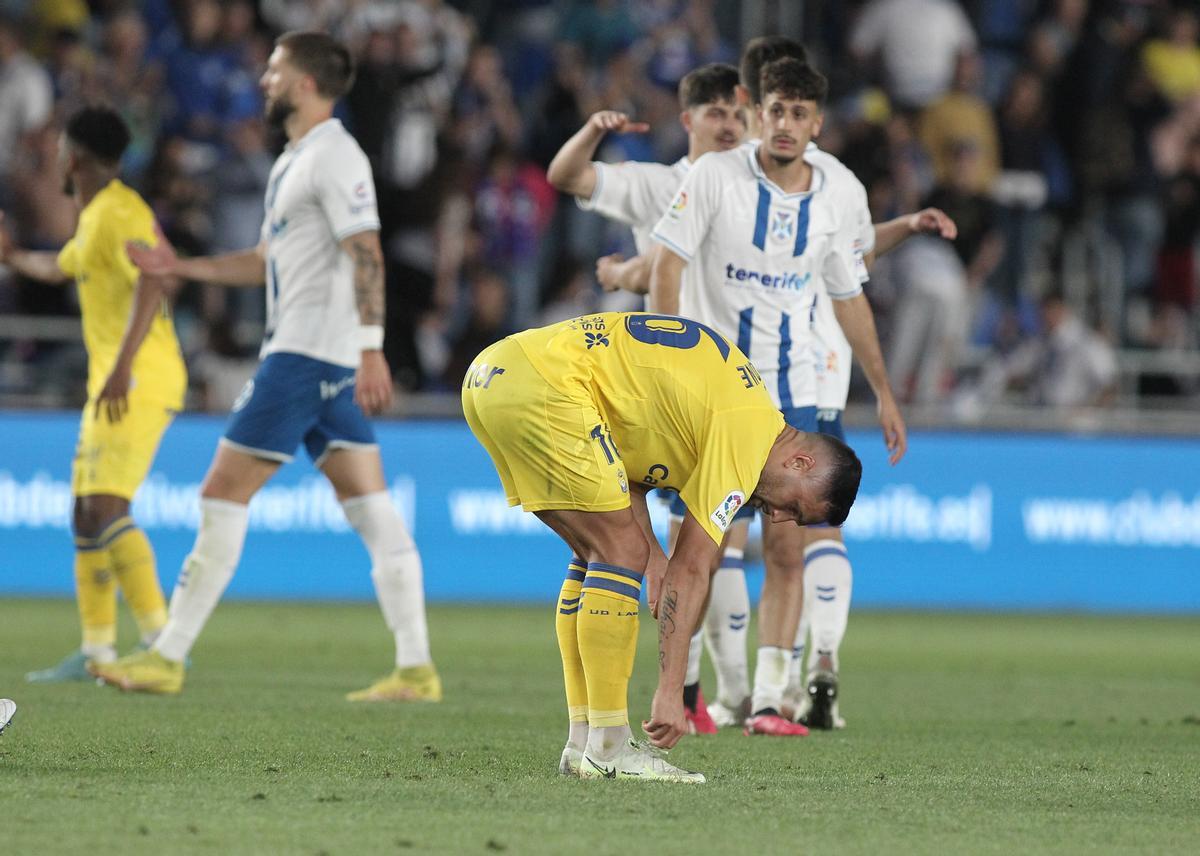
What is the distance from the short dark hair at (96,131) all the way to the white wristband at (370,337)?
6.17 feet

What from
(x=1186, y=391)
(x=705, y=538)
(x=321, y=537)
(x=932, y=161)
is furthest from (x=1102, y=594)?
(x=705, y=538)

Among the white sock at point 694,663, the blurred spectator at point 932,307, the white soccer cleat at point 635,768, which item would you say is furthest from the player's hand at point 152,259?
the blurred spectator at point 932,307

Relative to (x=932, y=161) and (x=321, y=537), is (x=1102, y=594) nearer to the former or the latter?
(x=932, y=161)

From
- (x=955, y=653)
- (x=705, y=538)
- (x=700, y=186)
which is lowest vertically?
(x=955, y=653)

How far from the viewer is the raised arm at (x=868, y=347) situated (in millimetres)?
8195

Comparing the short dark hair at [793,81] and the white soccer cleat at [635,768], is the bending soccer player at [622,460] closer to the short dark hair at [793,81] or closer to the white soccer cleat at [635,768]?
the white soccer cleat at [635,768]

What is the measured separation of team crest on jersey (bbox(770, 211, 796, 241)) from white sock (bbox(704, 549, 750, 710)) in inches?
54.6

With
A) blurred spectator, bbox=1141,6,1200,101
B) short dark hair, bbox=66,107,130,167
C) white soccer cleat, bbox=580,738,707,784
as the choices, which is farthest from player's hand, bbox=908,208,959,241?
blurred spectator, bbox=1141,6,1200,101

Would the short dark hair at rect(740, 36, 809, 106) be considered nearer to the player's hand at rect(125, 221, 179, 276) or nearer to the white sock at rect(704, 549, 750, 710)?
the white sock at rect(704, 549, 750, 710)

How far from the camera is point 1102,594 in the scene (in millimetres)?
15867

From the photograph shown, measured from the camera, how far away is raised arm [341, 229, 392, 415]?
8.24 metres

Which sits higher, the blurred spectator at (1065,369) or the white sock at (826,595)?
the blurred spectator at (1065,369)

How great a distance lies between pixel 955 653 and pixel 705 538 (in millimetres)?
6684

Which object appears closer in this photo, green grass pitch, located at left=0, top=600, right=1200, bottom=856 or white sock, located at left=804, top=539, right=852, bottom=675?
green grass pitch, located at left=0, top=600, right=1200, bottom=856
